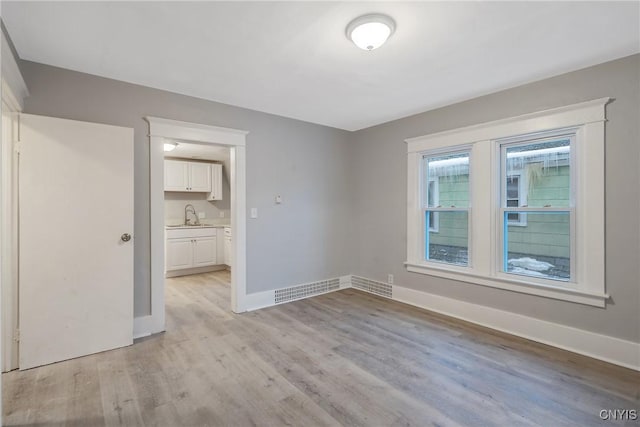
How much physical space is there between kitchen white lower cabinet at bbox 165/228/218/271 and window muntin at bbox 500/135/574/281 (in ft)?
15.7

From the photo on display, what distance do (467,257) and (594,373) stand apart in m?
1.46

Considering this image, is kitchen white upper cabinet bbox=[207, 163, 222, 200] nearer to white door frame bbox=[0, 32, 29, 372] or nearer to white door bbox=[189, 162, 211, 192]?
white door bbox=[189, 162, 211, 192]

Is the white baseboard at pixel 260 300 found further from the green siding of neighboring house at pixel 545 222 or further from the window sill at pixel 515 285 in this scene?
the green siding of neighboring house at pixel 545 222

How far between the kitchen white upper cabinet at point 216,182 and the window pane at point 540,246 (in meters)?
5.20

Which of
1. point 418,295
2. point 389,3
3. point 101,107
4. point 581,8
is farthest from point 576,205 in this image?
point 101,107

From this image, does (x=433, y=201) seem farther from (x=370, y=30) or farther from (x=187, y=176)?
(x=187, y=176)

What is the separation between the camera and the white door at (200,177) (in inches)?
244

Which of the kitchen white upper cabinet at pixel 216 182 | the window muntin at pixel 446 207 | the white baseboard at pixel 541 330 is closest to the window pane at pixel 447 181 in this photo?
the window muntin at pixel 446 207

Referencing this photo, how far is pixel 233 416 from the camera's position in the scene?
6.29 feet

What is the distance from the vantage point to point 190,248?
5684 mm

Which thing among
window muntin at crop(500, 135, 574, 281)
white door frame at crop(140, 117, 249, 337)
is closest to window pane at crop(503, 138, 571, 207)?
window muntin at crop(500, 135, 574, 281)

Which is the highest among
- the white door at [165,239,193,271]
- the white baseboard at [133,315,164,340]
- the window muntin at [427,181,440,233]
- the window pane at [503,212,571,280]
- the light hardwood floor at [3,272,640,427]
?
the window muntin at [427,181,440,233]

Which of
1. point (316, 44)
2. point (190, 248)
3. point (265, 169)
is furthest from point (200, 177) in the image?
point (316, 44)

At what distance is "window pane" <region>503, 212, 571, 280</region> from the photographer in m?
2.90
